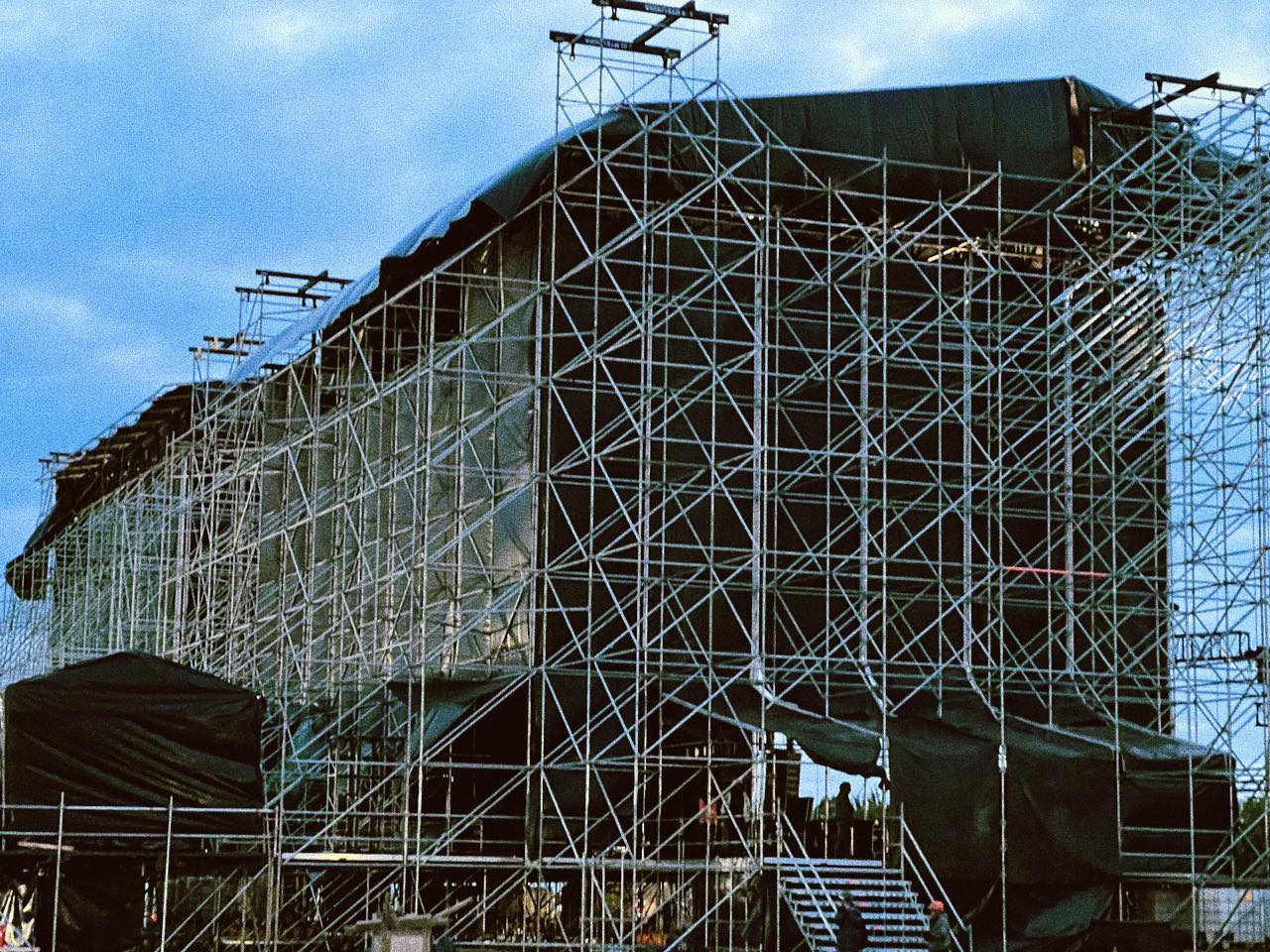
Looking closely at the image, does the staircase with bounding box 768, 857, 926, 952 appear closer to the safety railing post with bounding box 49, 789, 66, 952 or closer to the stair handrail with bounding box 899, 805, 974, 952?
the stair handrail with bounding box 899, 805, 974, 952

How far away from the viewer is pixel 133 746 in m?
29.8

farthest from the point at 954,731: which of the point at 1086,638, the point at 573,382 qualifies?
the point at 573,382

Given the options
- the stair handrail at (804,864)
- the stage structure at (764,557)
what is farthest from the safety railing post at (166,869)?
the stair handrail at (804,864)

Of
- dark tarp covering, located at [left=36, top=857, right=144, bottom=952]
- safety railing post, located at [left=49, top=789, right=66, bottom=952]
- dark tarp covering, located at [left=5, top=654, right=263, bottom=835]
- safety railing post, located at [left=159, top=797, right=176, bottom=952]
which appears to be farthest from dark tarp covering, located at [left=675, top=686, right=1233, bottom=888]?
safety railing post, located at [left=49, top=789, right=66, bottom=952]

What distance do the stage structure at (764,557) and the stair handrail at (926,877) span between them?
111 millimetres

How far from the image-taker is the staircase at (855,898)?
3003 cm

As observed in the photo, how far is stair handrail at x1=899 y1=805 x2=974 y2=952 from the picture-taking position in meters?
31.1

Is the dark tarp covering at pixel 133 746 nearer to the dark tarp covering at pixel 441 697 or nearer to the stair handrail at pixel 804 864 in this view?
the dark tarp covering at pixel 441 697

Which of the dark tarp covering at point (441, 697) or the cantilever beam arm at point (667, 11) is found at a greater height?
the cantilever beam arm at point (667, 11)

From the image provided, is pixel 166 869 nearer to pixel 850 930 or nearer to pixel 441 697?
pixel 441 697

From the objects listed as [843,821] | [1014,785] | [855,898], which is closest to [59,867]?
[855,898]

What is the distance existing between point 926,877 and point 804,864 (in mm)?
1879

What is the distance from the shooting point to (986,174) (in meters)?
36.1

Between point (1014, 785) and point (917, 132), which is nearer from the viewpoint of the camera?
point (1014, 785)
